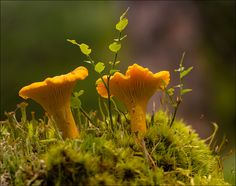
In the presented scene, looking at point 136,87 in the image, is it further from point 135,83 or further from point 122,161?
point 122,161

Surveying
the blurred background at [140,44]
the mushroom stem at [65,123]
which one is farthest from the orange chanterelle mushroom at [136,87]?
the blurred background at [140,44]

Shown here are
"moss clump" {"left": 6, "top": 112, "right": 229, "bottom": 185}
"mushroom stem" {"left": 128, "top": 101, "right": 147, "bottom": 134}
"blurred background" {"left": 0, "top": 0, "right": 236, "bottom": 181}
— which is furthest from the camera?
"blurred background" {"left": 0, "top": 0, "right": 236, "bottom": 181}

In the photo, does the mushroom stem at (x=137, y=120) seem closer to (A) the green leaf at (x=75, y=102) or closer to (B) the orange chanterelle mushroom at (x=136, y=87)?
(B) the orange chanterelle mushroom at (x=136, y=87)

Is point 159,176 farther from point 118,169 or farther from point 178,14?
point 178,14

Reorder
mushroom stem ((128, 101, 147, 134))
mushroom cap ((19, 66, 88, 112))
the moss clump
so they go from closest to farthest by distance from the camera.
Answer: the moss clump → mushroom cap ((19, 66, 88, 112)) → mushroom stem ((128, 101, 147, 134))

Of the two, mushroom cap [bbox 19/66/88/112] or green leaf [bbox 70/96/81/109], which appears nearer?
mushroom cap [bbox 19/66/88/112]

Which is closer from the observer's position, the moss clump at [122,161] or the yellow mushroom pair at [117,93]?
the moss clump at [122,161]

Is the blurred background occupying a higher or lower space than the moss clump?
higher

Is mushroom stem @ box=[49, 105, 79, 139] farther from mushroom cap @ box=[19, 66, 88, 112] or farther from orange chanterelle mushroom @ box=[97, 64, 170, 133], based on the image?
orange chanterelle mushroom @ box=[97, 64, 170, 133]

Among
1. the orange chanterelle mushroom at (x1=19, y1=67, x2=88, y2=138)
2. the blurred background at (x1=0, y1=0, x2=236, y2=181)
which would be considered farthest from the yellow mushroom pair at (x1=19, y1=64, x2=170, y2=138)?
the blurred background at (x1=0, y1=0, x2=236, y2=181)
